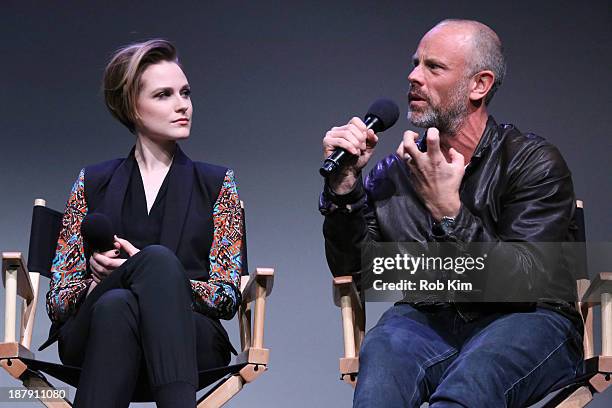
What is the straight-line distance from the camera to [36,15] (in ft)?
12.9

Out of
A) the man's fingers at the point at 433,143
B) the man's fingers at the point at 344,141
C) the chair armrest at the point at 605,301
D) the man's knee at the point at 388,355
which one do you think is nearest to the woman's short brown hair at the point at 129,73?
the man's fingers at the point at 344,141

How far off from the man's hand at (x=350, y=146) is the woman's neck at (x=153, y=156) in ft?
2.19

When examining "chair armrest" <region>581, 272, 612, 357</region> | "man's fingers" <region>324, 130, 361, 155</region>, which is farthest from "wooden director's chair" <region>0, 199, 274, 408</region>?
"chair armrest" <region>581, 272, 612, 357</region>

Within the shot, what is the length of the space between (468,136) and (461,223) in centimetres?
40

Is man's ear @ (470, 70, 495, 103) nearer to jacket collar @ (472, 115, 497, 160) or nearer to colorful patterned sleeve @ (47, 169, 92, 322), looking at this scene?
jacket collar @ (472, 115, 497, 160)

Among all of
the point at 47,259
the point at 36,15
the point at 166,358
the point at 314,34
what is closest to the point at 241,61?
the point at 314,34

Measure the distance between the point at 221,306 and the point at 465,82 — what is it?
34.9 inches

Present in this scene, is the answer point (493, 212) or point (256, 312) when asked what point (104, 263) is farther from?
point (493, 212)

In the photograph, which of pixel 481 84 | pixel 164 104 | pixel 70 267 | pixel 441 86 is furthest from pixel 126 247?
pixel 481 84

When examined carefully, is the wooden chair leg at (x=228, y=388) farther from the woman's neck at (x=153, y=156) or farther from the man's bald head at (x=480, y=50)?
the man's bald head at (x=480, y=50)

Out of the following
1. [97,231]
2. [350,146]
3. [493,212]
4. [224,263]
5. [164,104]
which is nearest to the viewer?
[350,146]

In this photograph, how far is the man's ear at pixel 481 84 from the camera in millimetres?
2801

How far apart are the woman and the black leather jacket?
0.39m

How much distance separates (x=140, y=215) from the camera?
2.92 m
